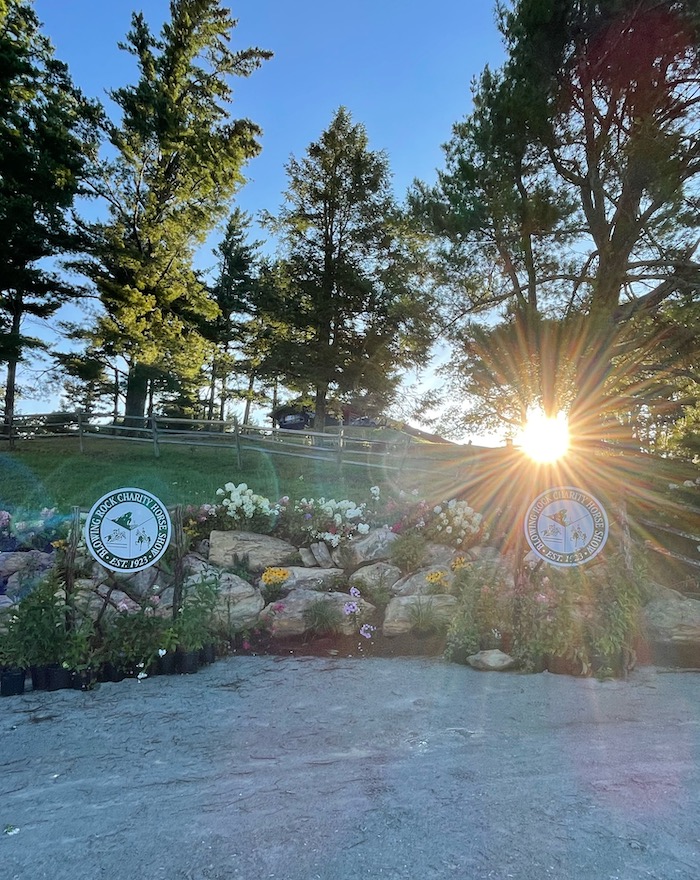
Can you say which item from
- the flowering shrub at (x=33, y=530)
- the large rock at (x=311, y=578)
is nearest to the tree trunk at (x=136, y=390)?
the flowering shrub at (x=33, y=530)

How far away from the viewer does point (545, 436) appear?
7.88 m

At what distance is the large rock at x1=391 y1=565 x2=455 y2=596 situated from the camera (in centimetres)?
507

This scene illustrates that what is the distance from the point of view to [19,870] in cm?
184

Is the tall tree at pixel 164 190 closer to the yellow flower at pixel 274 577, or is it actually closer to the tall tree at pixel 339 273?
the tall tree at pixel 339 273

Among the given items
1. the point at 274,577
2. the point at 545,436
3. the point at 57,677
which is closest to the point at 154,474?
the point at 274,577

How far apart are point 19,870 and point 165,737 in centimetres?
110

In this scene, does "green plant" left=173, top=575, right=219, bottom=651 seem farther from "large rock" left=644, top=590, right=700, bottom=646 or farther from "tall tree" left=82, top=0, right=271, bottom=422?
"tall tree" left=82, top=0, right=271, bottom=422

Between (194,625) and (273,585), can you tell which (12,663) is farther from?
(273,585)

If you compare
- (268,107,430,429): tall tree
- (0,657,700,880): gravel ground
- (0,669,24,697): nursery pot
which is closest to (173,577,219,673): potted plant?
(0,657,700,880): gravel ground

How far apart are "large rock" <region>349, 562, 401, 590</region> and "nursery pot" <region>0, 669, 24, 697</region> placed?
283 cm

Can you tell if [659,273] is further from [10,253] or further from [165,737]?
[10,253]

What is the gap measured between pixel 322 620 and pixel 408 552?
1.28 metres

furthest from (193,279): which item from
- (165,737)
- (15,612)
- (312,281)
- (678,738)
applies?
(678,738)

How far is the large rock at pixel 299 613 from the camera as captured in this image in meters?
4.69
